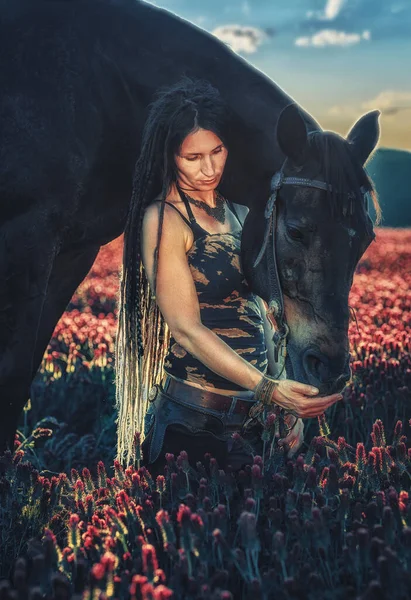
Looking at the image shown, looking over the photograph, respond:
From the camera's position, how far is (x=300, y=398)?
9.91 ft

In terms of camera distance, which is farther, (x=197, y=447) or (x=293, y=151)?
(x=197, y=447)

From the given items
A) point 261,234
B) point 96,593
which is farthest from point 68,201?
point 96,593

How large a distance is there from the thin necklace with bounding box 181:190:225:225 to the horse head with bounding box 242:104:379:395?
39cm

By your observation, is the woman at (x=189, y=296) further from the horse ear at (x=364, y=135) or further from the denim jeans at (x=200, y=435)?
the horse ear at (x=364, y=135)

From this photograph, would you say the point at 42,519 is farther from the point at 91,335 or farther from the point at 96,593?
the point at 91,335

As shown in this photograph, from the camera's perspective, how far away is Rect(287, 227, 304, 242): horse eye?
3006mm

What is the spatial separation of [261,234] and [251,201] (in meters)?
0.27

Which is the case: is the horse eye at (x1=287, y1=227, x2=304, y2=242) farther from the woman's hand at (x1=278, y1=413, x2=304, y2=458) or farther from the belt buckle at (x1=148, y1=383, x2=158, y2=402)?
the belt buckle at (x1=148, y1=383, x2=158, y2=402)

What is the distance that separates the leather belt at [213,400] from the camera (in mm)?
3426

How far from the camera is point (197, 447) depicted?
344 cm

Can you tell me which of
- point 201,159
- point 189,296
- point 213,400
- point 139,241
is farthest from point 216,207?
point 213,400

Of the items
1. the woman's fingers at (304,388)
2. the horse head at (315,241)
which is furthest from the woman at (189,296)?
the horse head at (315,241)

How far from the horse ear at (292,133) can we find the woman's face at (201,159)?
39cm

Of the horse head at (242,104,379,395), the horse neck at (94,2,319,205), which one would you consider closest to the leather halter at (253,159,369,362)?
the horse head at (242,104,379,395)
